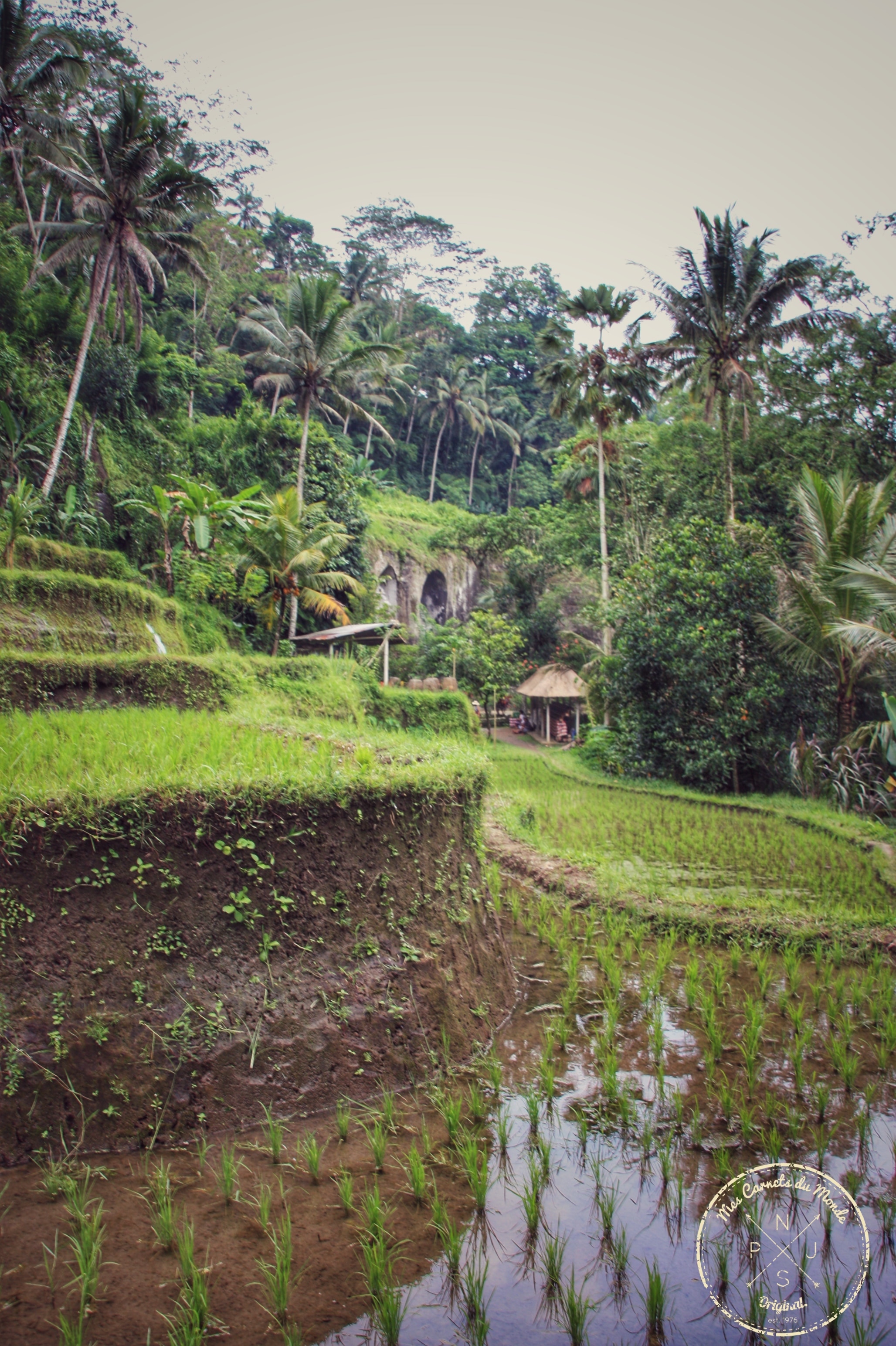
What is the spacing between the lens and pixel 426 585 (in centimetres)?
3142

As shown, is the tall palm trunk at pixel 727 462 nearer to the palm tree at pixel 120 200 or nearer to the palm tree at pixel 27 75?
the palm tree at pixel 120 200

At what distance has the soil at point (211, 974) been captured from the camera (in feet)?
10.2

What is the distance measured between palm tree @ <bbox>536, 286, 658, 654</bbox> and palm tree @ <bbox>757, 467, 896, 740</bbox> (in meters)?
8.81

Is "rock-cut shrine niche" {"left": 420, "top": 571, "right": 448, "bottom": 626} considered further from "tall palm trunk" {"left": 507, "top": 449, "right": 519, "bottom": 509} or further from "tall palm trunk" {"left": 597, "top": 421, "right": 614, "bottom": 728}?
"tall palm trunk" {"left": 507, "top": 449, "right": 519, "bottom": 509}

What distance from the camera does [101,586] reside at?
1062cm

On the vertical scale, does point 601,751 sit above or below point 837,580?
below

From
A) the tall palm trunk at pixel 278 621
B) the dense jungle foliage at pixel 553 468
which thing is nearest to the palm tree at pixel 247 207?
the dense jungle foliage at pixel 553 468

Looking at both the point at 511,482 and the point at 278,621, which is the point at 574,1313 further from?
the point at 511,482

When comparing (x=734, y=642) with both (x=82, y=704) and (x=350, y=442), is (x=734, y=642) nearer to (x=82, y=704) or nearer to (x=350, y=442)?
(x=82, y=704)

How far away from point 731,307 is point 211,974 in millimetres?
17770

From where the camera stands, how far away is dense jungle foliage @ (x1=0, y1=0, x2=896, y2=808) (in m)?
13.5

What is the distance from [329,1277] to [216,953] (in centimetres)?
134

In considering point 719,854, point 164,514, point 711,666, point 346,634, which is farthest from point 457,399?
point 719,854

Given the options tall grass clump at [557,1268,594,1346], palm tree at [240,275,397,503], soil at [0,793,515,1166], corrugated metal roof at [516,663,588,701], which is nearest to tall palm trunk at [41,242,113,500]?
palm tree at [240,275,397,503]
